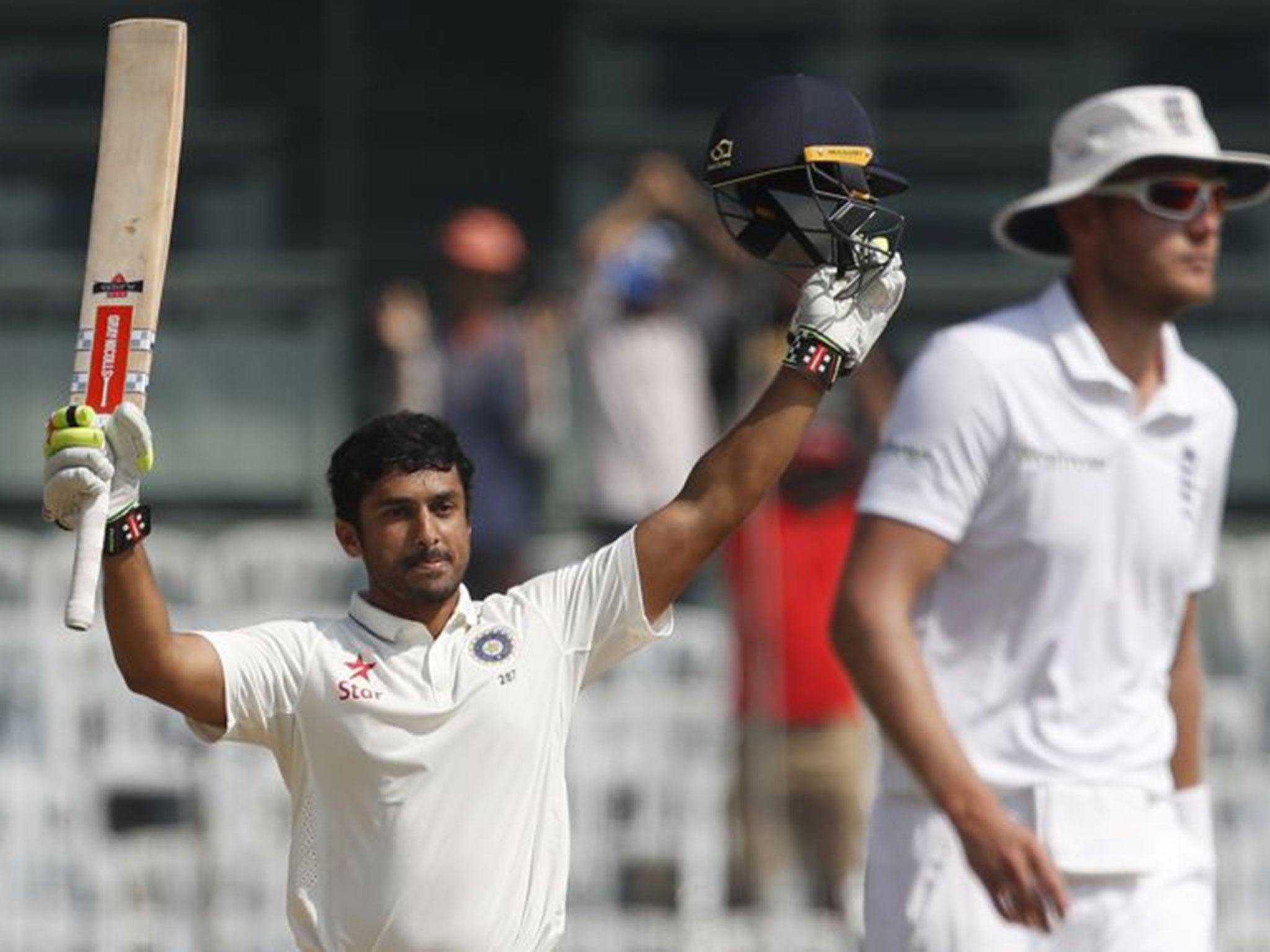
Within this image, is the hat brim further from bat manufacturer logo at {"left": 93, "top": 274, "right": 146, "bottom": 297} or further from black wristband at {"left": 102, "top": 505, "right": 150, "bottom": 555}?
black wristband at {"left": 102, "top": 505, "right": 150, "bottom": 555}

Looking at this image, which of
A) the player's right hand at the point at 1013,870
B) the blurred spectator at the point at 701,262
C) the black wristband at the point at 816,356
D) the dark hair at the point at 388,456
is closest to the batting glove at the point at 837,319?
the black wristband at the point at 816,356

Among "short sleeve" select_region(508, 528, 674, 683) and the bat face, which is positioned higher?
the bat face

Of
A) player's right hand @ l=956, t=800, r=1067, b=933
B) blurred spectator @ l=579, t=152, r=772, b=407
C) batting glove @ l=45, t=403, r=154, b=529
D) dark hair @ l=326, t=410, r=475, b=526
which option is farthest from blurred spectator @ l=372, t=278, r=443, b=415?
batting glove @ l=45, t=403, r=154, b=529

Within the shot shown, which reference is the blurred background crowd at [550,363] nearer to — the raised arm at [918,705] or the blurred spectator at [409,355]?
the blurred spectator at [409,355]

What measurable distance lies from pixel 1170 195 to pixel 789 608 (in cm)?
378

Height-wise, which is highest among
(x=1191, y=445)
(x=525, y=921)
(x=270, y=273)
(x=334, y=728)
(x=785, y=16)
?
(x=785, y=16)

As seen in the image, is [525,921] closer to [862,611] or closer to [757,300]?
[862,611]

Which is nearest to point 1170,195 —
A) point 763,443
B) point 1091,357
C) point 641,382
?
point 1091,357

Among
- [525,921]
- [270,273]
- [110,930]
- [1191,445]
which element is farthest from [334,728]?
[270,273]

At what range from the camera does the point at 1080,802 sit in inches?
209

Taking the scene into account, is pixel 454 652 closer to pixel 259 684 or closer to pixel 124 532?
pixel 259 684

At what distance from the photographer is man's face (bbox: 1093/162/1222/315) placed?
560 cm

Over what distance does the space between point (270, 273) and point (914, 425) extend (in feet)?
21.4

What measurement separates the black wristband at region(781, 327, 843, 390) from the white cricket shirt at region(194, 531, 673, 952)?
1.14 feet
